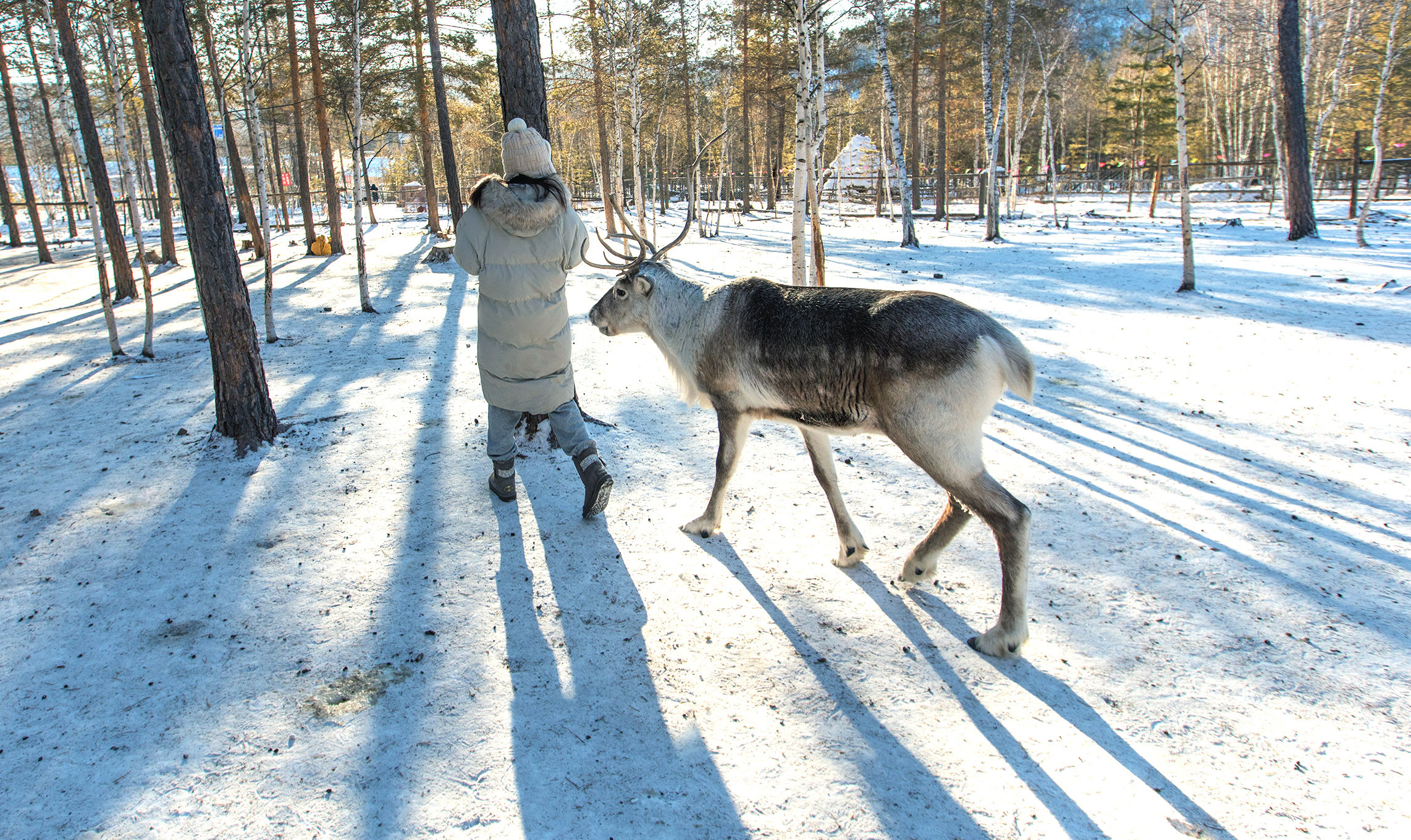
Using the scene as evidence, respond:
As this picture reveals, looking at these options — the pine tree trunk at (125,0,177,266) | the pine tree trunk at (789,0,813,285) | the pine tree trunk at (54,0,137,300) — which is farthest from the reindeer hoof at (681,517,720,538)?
the pine tree trunk at (125,0,177,266)

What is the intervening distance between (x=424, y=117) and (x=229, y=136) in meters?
8.20

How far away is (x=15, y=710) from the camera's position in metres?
2.77

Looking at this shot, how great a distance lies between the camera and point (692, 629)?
3.33 meters

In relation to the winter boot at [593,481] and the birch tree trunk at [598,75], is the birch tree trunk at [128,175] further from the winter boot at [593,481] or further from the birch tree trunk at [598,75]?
the birch tree trunk at [598,75]

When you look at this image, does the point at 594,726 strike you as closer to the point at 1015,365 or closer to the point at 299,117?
the point at 1015,365

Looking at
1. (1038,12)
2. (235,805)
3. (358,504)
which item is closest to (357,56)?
(358,504)

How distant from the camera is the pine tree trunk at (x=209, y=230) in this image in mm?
5035

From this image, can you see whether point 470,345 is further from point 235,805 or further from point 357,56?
point 235,805

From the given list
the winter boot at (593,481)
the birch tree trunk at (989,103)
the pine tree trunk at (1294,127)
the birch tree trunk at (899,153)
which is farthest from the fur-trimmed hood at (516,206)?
the pine tree trunk at (1294,127)

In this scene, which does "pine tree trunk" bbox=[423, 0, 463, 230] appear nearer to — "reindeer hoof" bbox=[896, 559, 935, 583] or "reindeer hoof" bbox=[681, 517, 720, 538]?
"reindeer hoof" bbox=[681, 517, 720, 538]

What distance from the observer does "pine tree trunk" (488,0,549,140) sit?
517 centimetres

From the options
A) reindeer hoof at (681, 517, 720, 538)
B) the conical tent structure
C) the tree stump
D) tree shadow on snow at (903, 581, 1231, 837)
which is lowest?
tree shadow on snow at (903, 581, 1231, 837)

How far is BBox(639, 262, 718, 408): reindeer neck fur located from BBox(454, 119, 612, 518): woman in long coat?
0.53m

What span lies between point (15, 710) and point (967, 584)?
411 cm
